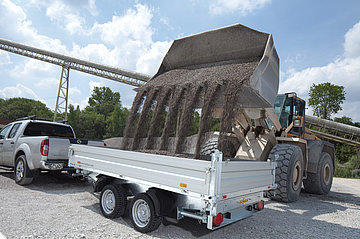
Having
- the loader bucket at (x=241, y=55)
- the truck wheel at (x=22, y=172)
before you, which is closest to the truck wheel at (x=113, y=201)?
the loader bucket at (x=241, y=55)

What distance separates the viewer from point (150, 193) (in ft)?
11.8

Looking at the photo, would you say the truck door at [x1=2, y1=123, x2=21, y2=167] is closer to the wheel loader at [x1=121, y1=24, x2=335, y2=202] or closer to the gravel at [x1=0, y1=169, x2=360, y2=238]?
the gravel at [x1=0, y1=169, x2=360, y2=238]

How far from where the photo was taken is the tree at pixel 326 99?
28.9 meters

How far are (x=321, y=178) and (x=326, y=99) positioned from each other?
2569 cm

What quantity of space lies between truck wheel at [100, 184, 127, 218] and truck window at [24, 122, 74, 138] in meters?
3.75

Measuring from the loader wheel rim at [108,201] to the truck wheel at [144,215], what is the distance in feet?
2.15

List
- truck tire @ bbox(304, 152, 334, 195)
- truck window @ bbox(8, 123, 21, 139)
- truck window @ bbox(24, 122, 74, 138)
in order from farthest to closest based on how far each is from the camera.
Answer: truck tire @ bbox(304, 152, 334, 195) → truck window @ bbox(8, 123, 21, 139) → truck window @ bbox(24, 122, 74, 138)

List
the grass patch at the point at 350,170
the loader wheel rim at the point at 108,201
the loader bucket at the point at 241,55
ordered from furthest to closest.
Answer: the grass patch at the point at 350,170 → the loader bucket at the point at 241,55 → the loader wheel rim at the point at 108,201

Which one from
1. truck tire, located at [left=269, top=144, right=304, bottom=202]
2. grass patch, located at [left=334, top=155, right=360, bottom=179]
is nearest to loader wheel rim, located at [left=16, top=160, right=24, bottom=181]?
truck tire, located at [left=269, top=144, right=304, bottom=202]

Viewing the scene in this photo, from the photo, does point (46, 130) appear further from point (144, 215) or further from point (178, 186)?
point (178, 186)

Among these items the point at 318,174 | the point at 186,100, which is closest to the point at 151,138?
the point at 186,100

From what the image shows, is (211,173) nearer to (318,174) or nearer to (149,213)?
(149,213)

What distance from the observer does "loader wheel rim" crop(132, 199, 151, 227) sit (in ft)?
12.1

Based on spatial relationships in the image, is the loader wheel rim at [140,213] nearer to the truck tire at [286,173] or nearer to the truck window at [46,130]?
the truck tire at [286,173]
